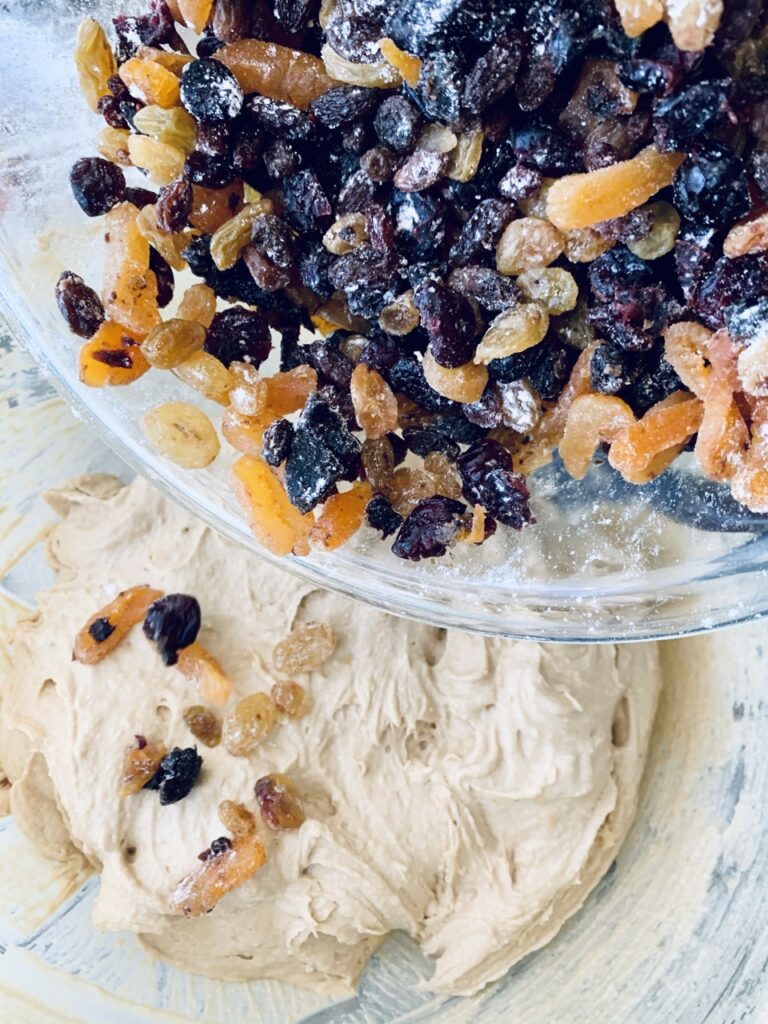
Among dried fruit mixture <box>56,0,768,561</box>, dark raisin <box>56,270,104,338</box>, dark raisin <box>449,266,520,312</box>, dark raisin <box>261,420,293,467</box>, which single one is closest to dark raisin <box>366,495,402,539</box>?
dried fruit mixture <box>56,0,768,561</box>

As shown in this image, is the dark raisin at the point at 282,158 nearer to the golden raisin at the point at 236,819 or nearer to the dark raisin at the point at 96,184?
the dark raisin at the point at 96,184

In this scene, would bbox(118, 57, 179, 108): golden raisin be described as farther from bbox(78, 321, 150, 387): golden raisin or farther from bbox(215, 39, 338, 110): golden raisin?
bbox(78, 321, 150, 387): golden raisin

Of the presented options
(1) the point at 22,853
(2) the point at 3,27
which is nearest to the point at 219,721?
(1) the point at 22,853

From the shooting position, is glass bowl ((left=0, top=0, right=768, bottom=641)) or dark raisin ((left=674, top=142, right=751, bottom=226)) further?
glass bowl ((left=0, top=0, right=768, bottom=641))

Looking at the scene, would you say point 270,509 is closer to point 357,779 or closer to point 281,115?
point 281,115

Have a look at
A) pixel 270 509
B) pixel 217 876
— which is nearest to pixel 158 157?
pixel 270 509
